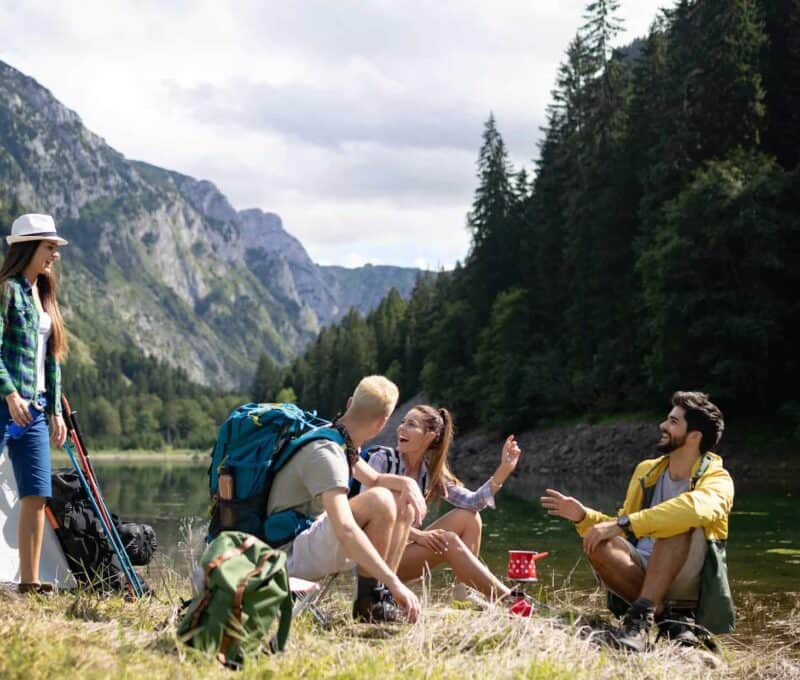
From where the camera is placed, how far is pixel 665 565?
21.1 feet

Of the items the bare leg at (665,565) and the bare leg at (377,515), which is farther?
the bare leg at (665,565)

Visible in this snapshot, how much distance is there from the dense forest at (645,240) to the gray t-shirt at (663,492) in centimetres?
2649

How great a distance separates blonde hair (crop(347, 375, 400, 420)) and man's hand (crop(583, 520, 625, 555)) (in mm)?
1719

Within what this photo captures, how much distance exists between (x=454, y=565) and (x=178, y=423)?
631 ft

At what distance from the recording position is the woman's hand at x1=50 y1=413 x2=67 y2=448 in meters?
→ 6.50

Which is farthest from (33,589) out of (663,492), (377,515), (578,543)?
(578,543)

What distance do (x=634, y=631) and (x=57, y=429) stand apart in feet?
12.2

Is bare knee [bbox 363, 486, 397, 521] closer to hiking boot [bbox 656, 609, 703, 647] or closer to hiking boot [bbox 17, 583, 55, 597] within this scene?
hiking boot [bbox 656, 609, 703, 647]

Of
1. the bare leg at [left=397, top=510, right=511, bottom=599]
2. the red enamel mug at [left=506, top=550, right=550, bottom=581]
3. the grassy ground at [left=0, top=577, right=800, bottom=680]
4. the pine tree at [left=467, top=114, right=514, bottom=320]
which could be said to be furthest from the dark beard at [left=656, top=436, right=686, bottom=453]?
the pine tree at [left=467, top=114, right=514, bottom=320]

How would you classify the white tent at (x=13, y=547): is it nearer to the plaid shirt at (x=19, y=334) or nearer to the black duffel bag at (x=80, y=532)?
the black duffel bag at (x=80, y=532)

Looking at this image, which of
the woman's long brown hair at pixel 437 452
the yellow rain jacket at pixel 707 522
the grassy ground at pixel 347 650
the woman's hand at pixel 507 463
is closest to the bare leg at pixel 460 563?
the woman's long brown hair at pixel 437 452

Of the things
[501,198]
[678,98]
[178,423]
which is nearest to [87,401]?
[178,423]

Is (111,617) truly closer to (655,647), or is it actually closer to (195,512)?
(655,647)

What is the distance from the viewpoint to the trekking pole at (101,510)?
700 cm
